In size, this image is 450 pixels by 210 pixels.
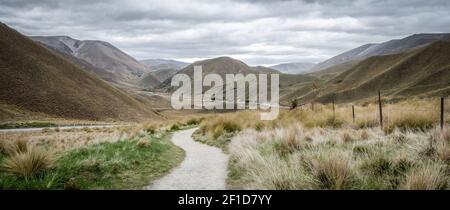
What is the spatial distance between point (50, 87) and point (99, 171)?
8067cm

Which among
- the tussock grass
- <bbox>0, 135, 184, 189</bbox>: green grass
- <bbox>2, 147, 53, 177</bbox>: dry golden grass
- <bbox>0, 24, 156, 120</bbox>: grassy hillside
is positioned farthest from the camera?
<bbox>0, 24, 156, 120</bbox>: grassy hillside

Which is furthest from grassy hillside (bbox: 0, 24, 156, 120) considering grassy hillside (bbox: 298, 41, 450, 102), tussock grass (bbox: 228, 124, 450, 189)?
tussock grass (bbox: 228, 124, 450, 189)

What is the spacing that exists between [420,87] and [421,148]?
77797 millimetres

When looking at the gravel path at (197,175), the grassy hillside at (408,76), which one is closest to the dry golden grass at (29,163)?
the gravel path at (197,175)

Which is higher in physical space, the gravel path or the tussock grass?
the tussock grass

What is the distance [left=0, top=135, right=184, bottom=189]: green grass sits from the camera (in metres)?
7.36

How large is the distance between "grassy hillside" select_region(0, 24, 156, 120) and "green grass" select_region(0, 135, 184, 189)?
2716 inches

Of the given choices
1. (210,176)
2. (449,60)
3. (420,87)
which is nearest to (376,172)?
(210,176)

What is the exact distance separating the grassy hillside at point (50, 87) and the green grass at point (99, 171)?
69.0m

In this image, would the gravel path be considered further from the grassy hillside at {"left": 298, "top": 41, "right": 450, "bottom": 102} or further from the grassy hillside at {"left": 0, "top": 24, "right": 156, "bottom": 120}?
the grassy hillside at {"left": 298, "top": 41, "right": 450, "bottom": 102}

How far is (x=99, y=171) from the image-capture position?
9047 millimetres

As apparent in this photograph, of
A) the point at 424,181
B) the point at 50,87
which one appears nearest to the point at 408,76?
the point at 50,87

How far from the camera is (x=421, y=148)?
884 centimetres
